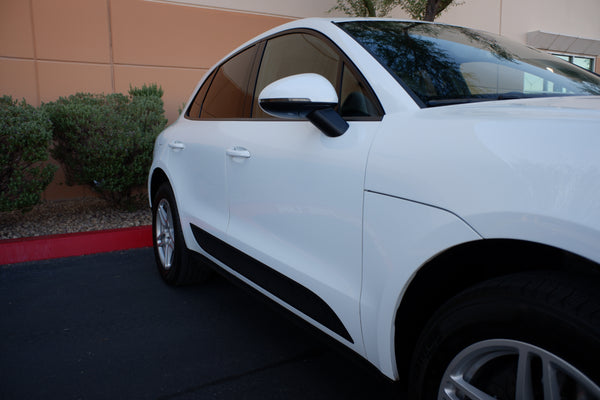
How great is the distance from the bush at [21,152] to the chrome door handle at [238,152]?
116 inches

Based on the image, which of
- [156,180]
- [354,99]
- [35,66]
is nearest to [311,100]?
[354,99]

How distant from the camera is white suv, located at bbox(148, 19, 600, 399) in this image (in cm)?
118

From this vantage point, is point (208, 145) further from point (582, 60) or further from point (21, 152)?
point (582, 60)

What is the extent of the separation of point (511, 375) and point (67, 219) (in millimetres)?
5121

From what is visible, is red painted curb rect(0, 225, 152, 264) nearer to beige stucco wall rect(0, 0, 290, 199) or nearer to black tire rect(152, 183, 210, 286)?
black tire rect(152, 183, 210, 286)

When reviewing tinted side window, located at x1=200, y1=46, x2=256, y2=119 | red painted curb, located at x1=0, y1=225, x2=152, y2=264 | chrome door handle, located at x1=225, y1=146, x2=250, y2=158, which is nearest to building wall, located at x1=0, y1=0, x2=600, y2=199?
red painted curb, located at x1=0, y1=225, x2=152, y2=264

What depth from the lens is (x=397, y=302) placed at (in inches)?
61.0

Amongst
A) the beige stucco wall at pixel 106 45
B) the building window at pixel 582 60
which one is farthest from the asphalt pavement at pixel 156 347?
the building window at pixel 582 60

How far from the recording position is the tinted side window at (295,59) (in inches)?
85.4

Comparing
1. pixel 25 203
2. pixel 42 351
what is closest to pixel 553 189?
pixel 42 351

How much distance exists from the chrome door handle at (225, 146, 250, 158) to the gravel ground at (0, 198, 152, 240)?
3040 mm

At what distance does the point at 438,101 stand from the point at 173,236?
2265 millimetres

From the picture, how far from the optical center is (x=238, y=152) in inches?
95.5

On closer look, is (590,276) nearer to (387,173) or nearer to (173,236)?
(387,173)
